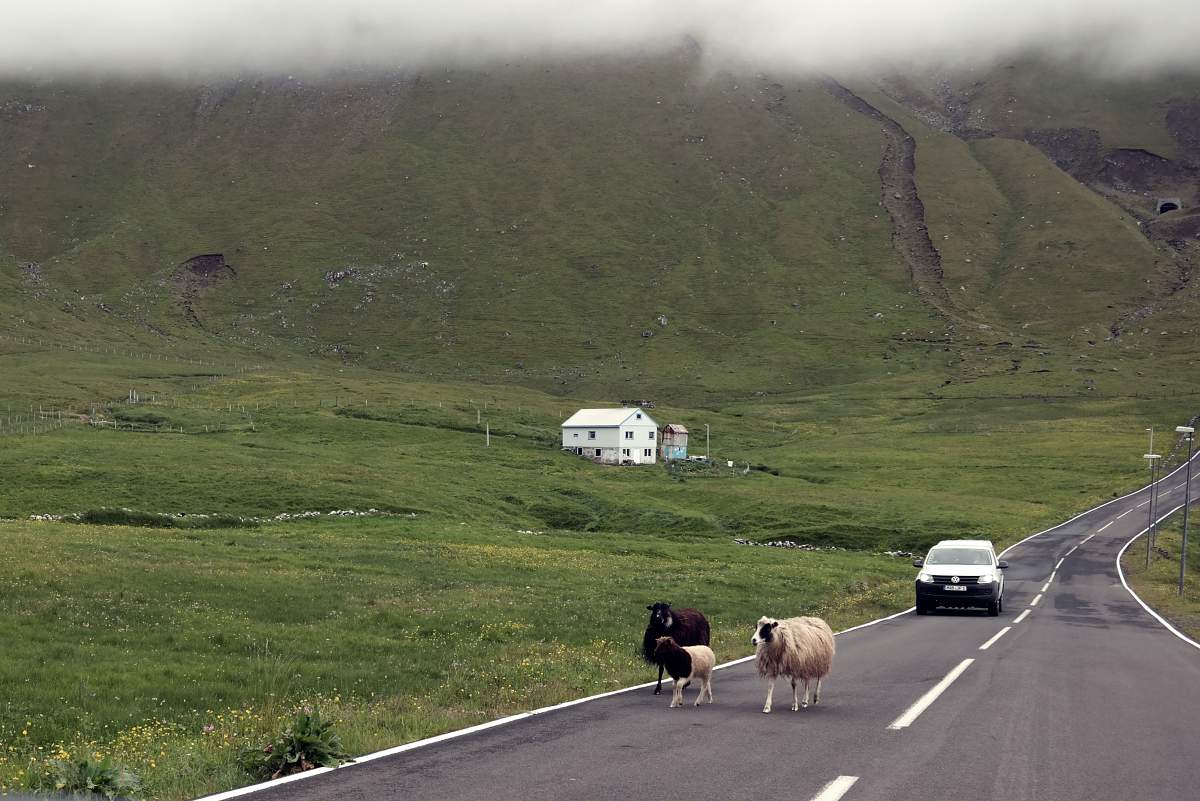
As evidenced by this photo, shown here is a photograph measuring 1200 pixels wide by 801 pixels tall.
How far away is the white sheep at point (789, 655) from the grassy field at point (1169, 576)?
1866 cm

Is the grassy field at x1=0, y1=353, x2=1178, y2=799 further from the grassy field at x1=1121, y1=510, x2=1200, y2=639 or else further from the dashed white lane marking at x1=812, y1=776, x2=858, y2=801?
the grassy field at x1=1121, y1=510, x2=1200, y2=639

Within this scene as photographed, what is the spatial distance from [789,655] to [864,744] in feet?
10.4

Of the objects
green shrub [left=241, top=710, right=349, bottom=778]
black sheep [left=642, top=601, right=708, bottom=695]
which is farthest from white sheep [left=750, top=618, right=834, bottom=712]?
green shrub [left=241, top=710, right=349, bottom=778]

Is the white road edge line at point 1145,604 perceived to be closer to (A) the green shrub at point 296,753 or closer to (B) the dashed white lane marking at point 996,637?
(B) the dashed white lane marking at point 996,637

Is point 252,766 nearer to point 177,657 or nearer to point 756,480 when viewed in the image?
point 177,657

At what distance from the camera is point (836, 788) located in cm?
1128

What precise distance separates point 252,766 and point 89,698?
7407mm

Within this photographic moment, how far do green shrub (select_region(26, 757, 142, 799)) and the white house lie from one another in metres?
114

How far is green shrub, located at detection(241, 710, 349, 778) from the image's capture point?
11.8 meters

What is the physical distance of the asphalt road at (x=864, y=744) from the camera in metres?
11.3

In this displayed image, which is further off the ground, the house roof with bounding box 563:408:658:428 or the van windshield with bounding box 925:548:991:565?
the house roof with bounding box 563:408:658:428

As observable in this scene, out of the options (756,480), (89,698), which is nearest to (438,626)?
(89,698)

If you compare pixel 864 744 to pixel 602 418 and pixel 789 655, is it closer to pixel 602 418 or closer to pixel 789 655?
pixel 789 655

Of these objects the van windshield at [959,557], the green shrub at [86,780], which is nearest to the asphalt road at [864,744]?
the green shrub at [86,780]
